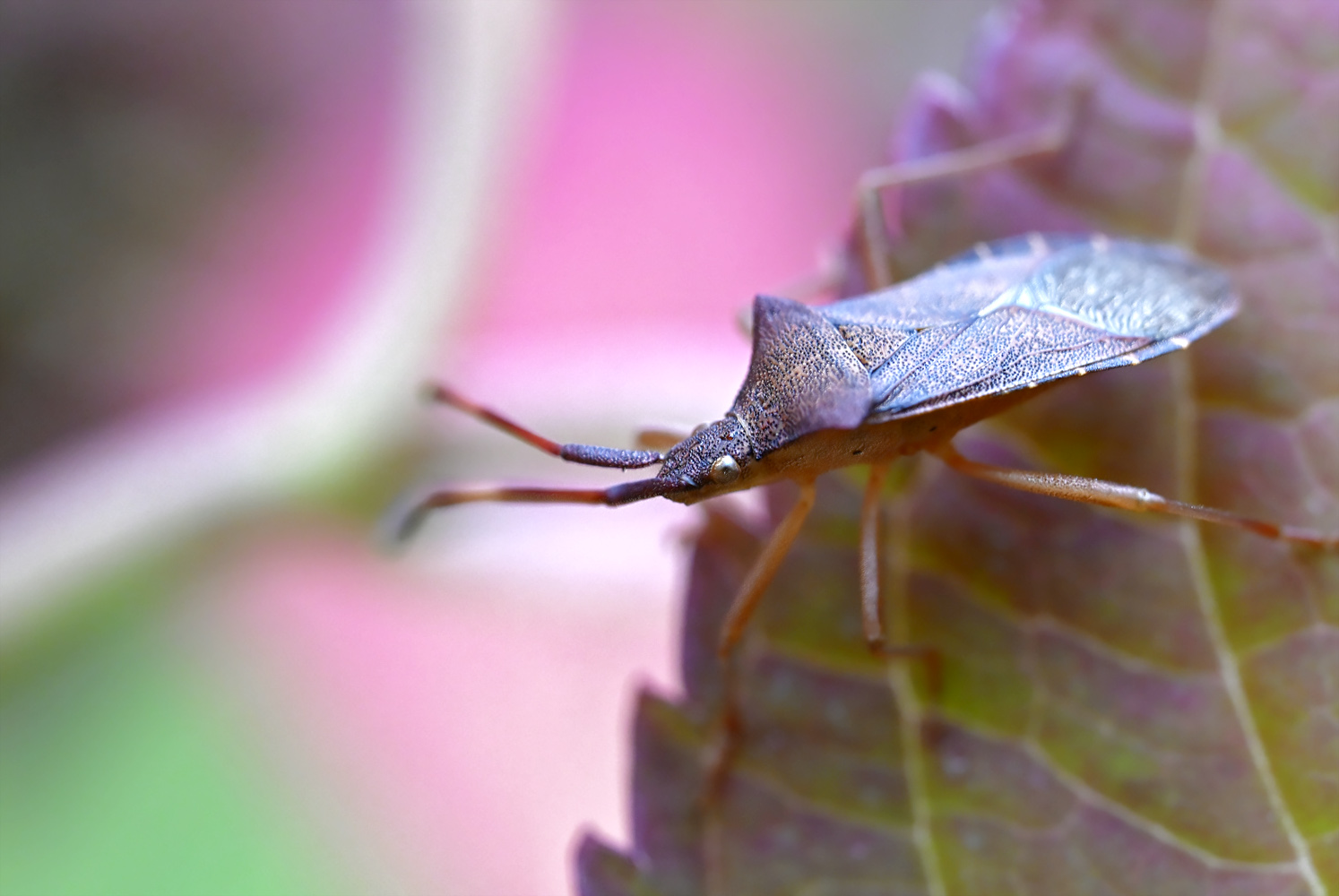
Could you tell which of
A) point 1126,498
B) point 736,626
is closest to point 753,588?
point 736,626

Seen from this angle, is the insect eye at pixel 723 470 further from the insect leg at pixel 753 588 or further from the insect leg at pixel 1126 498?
the insect leg at pixel 1126 498

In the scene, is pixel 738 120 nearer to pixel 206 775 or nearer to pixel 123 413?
pixel 123 413

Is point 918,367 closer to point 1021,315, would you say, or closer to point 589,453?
point 1021,315

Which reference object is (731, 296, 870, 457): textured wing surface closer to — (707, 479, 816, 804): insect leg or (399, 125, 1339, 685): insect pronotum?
(399, 125, 1339, 685): insect pronotum

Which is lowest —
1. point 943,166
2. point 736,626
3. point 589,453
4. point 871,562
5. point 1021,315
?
point 736,626

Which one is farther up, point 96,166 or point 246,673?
point 96,166

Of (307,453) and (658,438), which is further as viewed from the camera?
(307,453)

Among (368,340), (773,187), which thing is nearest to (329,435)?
(368,340)
